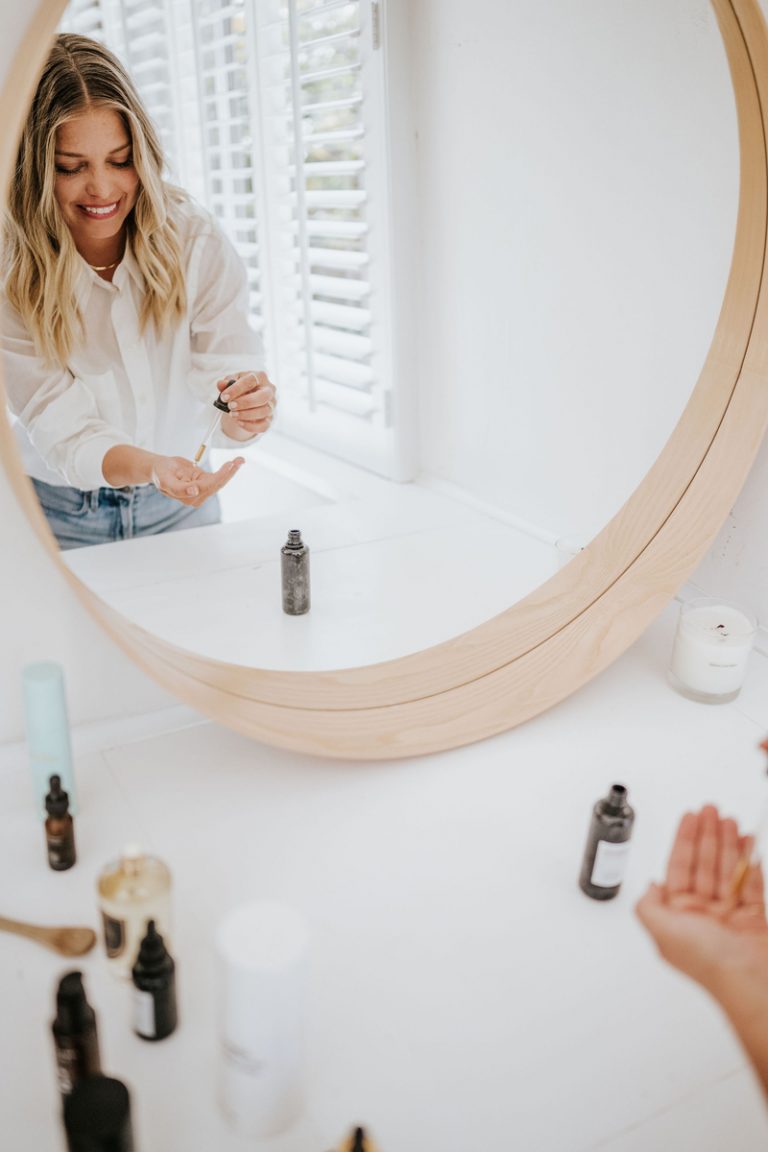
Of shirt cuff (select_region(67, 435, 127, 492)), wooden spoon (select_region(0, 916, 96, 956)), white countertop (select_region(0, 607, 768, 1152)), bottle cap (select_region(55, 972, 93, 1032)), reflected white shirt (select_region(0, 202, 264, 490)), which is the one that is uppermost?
reflected white shirt (select_region(0, 202, 264, 490))

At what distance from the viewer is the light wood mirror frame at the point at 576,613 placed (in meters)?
0.73

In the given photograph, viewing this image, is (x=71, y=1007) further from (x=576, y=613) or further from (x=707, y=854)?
(x=576, y=613)

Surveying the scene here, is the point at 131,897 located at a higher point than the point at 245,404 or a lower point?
lower

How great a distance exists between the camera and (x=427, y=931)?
1.95 ft

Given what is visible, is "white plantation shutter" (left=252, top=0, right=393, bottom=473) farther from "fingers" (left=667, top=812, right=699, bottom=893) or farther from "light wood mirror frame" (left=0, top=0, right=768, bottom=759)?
"fingers" (left=667, top=812, right=699, bottom=893)

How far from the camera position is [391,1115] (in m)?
0.48

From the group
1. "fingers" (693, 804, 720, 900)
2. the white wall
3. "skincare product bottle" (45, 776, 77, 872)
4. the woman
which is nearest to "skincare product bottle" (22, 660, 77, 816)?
"skincare product bottle" (45, 776, 77, 872)

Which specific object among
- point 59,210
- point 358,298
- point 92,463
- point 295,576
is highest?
point 59,210

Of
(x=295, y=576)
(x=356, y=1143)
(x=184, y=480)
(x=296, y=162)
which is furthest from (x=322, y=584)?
(x=296, y=162)

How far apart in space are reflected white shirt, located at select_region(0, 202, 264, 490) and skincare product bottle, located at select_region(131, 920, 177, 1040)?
0.49 metres

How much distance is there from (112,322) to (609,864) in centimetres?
71

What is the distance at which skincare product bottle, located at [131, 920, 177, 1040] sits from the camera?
1.60 feet

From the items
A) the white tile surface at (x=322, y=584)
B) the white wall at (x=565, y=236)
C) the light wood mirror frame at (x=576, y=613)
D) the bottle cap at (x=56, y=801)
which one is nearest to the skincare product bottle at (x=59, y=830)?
the bottle cap at (x=56, y=801)

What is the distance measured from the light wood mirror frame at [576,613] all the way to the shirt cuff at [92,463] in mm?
227
